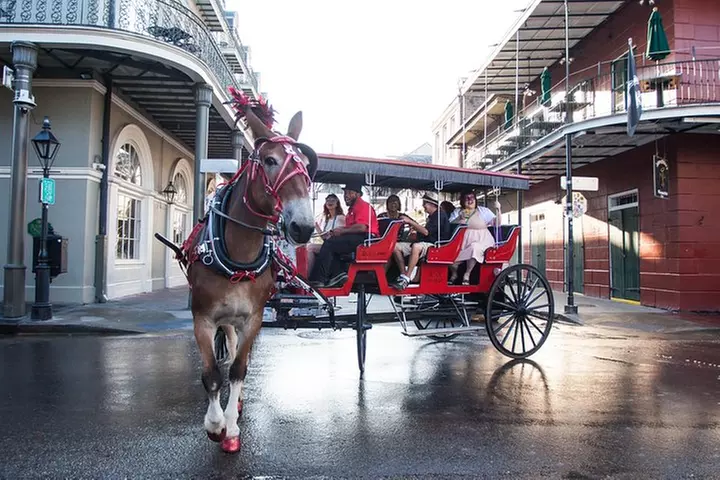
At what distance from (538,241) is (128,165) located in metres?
15.3

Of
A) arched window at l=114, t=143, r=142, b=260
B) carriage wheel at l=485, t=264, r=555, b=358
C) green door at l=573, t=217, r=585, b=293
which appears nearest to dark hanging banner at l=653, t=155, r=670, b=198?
green door at l=573, t=217, r=585, b=293

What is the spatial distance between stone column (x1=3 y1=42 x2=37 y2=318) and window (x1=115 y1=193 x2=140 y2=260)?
4342 mm

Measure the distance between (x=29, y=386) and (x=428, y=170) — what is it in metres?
5.14

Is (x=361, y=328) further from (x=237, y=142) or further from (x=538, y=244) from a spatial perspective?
A: (x=538, y=244)

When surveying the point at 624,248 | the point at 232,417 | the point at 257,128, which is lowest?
the point at 232,417

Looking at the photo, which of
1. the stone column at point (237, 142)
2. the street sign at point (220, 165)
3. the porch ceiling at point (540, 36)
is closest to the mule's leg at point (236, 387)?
the street sign at point (220, 165)

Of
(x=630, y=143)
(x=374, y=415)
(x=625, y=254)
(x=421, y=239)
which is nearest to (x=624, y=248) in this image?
(x=625, y=254)

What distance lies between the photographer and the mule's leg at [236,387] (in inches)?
150

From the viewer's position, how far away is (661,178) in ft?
43.2

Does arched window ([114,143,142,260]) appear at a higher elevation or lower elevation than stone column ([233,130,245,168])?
lower

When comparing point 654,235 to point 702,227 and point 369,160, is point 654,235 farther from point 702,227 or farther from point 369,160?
point 369,160

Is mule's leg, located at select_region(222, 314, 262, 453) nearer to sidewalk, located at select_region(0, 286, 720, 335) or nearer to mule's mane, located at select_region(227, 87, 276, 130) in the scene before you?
mule's mane, located at select_region(227, 87, 276, 130)

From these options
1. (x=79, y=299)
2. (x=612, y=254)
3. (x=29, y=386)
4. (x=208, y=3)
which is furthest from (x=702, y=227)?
(x=208, y=3)

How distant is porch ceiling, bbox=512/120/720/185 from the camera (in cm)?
1283
